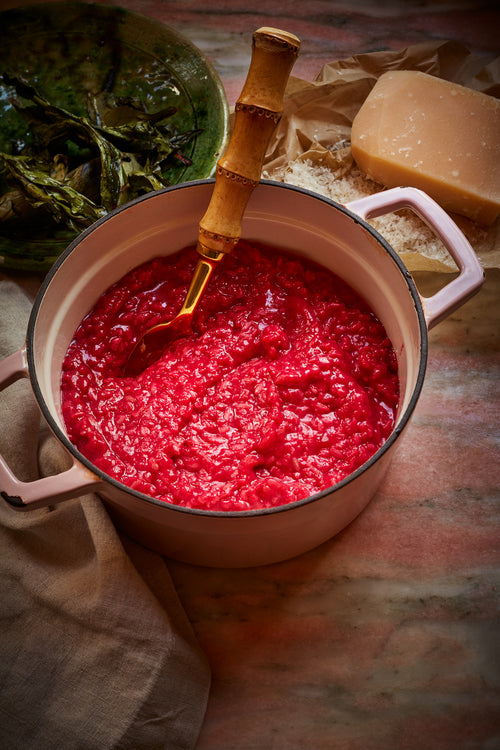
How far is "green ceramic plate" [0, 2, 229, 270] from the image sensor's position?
6.81 feet

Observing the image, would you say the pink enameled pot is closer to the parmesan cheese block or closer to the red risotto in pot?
the red risotto in pot

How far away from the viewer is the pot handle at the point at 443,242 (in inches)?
56.2

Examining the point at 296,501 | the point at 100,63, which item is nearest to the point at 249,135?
the point at 296,501

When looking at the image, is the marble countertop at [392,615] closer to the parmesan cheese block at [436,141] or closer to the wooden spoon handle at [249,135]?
the parmesan cheese block at [436,141]

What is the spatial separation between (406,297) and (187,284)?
1.94 feet

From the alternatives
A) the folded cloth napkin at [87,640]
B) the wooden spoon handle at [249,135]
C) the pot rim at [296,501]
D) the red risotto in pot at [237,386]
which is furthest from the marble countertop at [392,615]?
the wooden spoon handle at [249,135]

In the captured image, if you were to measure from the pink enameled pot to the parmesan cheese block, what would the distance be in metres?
0.41

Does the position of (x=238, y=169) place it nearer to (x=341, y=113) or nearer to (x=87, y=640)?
(x=341, y=113)

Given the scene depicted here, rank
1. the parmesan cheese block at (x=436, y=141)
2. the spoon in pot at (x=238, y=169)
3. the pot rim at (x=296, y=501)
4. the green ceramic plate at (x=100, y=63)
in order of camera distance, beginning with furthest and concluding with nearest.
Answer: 1. the green ceramic plate at (x=100, y=63)
2. the parmesan cheese block at (x=436, y=141)
3. the spoon in pot at (x=238, y=169)
4. the pot rim at (x=296, y=501)

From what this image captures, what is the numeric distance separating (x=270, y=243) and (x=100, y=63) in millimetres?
880

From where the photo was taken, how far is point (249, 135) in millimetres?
1431

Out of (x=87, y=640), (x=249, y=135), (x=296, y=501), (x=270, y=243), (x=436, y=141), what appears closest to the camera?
(x=296, y=501)

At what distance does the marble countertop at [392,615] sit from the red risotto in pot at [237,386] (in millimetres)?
291

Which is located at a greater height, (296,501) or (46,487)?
(296,501)
